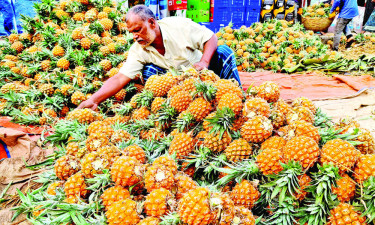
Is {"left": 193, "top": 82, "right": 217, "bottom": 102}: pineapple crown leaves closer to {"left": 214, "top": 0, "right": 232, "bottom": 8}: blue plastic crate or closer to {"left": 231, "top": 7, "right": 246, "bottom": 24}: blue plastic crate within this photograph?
{"left": 214, "top": 0, "right": 232, "bottom": 8}: blue plastic crate

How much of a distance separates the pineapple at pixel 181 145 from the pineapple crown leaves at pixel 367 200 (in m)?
1.17

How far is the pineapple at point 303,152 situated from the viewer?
1.55 meters

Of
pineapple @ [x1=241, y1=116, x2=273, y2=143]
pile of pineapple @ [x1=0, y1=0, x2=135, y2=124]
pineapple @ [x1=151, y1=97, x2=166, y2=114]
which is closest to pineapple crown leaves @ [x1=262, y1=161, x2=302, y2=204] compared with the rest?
pineapple @ [x1=241, y1=116, x2=273, y2=143]

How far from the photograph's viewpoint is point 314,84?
16.6 feet

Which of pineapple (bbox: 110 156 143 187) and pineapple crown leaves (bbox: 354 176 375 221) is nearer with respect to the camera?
pineapple crown leaves (bbox: 354 176 375 221)

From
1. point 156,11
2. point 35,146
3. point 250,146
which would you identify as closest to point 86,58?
point 35,146

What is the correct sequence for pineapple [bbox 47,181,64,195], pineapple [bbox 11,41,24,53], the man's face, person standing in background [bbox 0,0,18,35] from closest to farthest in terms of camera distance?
pineapple [bbox 47,181,64,195] < the man's face < pineapple [bbox 11,41,24,53] < person standing in background [bbox 0,0,18,35]

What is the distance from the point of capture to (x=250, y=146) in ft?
5.94

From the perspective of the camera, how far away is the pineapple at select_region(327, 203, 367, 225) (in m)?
1.40

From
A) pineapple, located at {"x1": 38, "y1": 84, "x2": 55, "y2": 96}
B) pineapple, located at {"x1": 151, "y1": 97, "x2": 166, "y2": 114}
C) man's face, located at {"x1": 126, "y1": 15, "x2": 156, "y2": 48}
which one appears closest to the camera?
pineapple, located at {"x1": 151, "y1": 97, "x2": 166, "y2": 114}

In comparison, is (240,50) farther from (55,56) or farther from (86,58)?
(55,56)

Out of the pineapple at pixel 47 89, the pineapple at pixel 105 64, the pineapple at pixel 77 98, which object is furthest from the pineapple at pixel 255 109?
the pineapple at pixel 47 89

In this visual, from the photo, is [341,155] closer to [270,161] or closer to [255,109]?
[270,161]

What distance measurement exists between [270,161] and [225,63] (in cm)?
245
